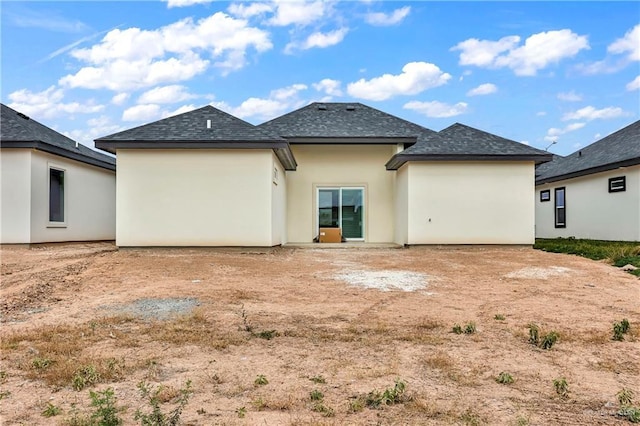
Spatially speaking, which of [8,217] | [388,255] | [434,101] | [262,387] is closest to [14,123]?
[8,217]

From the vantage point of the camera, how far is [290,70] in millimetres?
20938

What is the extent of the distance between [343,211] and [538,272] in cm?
843

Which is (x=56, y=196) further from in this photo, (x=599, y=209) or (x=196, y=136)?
(x=599, y=209)

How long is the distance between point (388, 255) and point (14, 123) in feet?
36.5

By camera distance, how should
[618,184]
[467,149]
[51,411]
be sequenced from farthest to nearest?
[618,184]
[467,149]
[51,411]

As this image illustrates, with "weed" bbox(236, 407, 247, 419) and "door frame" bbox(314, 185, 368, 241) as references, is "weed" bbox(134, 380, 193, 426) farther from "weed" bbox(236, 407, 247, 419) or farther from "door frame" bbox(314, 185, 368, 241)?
"door frame" bbox(314, 185, 368, 241)

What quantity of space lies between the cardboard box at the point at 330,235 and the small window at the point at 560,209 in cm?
953

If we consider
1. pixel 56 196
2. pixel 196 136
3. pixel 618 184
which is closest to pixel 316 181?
pixel 196 136

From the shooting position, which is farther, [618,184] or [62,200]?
[618,184]

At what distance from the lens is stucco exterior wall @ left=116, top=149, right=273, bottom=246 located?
11.4 meters

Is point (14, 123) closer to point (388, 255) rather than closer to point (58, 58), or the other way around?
point (58, 58)

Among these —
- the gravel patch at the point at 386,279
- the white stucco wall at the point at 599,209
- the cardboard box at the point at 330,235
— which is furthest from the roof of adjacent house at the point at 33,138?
the white stucco wall at the point at 599,209

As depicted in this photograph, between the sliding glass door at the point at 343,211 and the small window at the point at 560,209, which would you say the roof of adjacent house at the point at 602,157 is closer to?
the small window at the point at 560,209

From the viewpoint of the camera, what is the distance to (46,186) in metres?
12.2
